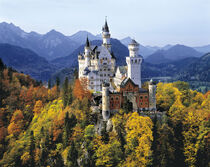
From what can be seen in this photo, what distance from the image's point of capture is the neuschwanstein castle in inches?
3036

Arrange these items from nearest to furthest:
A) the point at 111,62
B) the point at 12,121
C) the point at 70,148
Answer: the point at 70,148
the point at 12,121
the point at 111,62

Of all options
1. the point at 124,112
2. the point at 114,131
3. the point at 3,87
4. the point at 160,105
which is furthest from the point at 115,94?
the point at 3,87

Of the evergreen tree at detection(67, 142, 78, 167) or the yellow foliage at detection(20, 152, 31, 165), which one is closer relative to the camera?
the evergreen tree at detection(67, 142, 78, 167)

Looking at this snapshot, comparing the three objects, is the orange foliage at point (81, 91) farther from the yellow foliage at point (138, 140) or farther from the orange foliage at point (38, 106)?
the orange foliage at point (38, 106)

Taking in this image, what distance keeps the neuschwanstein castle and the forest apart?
480 centimetres

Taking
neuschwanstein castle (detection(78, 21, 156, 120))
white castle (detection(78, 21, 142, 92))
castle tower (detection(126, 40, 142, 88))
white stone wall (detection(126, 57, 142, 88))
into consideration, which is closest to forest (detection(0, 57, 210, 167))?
neuschwanstein castle (detection(78, 21, 156, 120))

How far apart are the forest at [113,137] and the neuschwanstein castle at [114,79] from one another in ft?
15.8

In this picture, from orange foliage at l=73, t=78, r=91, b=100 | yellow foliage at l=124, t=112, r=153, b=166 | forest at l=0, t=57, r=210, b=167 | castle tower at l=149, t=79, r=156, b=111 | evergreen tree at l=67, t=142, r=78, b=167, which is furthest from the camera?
orange foliage at l=73, t=78, r=91, b=100

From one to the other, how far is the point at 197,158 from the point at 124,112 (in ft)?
80.2

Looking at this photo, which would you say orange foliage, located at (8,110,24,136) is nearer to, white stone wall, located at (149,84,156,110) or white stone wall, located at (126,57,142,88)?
white stone wall, located at (126,57,142,88)

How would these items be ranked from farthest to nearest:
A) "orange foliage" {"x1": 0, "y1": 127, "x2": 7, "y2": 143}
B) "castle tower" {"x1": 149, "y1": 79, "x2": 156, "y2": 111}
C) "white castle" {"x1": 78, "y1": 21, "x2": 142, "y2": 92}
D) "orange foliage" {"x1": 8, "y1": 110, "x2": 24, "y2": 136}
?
"orange foliage" {"x1": 8, "y1": 110, "x2": 24, "y2": 136}
"orange foliage" {"x1": 0, "y1": 127, "x2": 7, "y2": 143}
"white castle" {"x1": 78, "y1": 21, "x2": 142, "y2": 92}
"castle tower" {"x1": 149, "y1": 79, "x2": 156, "y2": 111}

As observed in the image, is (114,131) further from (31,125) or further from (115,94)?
(31,125)

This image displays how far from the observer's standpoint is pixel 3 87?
358ft

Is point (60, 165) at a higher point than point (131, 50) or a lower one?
lower
